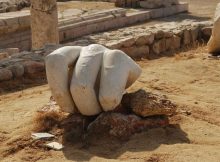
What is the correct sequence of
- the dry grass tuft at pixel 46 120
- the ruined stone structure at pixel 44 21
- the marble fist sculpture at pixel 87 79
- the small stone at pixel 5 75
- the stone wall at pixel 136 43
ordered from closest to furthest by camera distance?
1. the marble fist sculpture at pixel 87 79
2. the dry grass tuft at pixel 46 120
3. the small stone at pixel 5 75
4. the stone wall at pixel 136 43
5. the ruined stone structure at pixel 44 21

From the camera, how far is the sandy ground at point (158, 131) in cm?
486

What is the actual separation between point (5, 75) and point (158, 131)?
3544 millimetres

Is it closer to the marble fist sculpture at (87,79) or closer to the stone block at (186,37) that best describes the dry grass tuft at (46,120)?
the marble fist sculpture at (87,79)

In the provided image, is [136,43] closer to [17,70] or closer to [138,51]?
[138,51]

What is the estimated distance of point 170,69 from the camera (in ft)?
28.3

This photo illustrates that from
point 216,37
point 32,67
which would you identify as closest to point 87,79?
point 32,67

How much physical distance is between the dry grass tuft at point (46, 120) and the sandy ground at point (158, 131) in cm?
12

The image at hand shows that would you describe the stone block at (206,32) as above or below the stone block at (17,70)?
above

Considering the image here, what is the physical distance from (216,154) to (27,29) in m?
9.51

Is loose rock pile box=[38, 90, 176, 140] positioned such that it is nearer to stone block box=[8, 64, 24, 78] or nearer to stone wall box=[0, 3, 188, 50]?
stone block box=[8, 64, 24, 78]

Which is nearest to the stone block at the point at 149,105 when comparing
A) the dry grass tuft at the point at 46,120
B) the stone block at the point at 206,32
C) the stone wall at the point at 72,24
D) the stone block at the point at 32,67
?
the dry grass tuft at the point at 46,120

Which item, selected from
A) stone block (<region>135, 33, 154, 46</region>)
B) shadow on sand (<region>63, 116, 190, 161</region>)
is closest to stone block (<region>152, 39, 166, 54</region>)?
stone block (<region>135, 33, 154, 46</region>)

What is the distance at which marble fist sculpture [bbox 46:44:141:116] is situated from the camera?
521cm

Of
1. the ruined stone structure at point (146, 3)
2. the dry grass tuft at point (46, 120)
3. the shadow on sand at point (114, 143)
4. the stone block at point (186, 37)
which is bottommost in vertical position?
the shadow on sand at point (114, 143)
